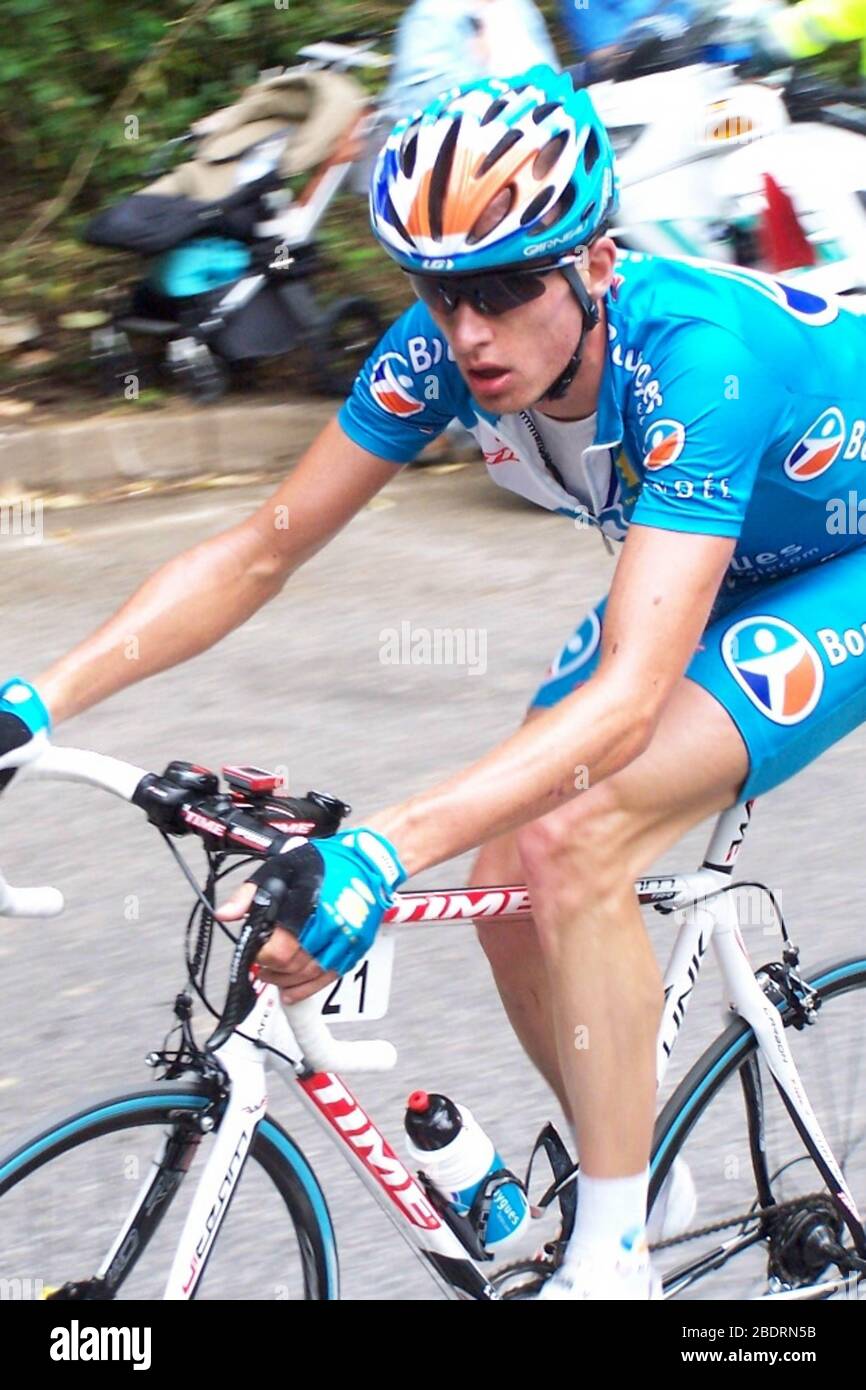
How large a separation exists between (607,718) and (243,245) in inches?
255

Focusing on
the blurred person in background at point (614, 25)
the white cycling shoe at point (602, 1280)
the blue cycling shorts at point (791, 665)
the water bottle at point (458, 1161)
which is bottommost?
the white cycling shoe at point (602, 1280)

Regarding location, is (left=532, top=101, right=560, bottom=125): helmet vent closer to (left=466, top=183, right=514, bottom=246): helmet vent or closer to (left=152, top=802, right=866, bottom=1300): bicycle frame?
(left=466, top=183, right=514, bottom=246): helmet vent

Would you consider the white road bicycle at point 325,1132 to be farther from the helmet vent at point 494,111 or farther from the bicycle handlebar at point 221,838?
the helmet vent at point 494,111

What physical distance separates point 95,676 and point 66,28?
768 cm

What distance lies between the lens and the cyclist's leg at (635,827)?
2773mm

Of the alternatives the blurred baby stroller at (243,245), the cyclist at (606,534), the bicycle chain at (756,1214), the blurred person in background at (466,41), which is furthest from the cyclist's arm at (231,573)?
the blurred baby stroller at (243,245)

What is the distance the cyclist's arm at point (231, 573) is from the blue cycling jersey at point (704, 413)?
0.23ft

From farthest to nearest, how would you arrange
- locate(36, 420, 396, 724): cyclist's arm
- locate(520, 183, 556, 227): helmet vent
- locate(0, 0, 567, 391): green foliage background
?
locate(0, 0, 567, 391): green foliage background → locate(36, 420, 396, 724): cyclist's arm → locate(520, 183, 556, 227): helmet vent

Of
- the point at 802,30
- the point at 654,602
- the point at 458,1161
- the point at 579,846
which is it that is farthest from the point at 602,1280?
the point at 802,30

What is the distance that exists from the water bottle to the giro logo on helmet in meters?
1.05

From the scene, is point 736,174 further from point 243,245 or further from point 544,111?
point 544,111

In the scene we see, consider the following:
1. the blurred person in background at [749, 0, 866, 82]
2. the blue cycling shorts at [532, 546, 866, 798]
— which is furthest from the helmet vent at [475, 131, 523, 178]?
the blurred person in background at [749, 0, 866, 82]

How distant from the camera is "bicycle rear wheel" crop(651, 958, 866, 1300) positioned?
3176 mm
